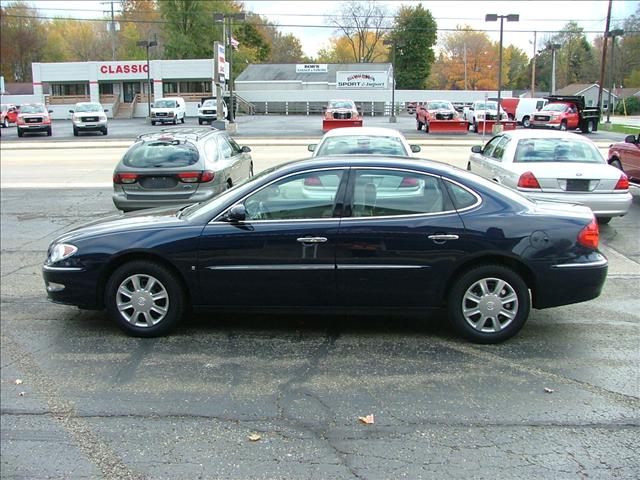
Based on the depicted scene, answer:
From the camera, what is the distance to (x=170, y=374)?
4605mm

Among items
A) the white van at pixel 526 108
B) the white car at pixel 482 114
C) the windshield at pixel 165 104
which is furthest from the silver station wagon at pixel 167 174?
the windshield at pixel 165 104

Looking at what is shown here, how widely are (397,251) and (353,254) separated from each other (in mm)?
359

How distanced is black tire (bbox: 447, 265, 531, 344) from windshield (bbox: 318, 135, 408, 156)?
499cm

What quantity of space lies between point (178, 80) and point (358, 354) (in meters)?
61.8

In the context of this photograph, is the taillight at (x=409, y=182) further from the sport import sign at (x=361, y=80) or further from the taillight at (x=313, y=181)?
the sport import sign at (x=361, y=80)

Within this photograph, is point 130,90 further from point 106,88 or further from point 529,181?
point 529,181

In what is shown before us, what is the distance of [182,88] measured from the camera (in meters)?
63.2

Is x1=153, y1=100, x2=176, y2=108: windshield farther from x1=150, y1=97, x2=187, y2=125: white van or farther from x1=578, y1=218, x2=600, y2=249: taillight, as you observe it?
x1=578, y1=218, x2=600, y2=249: taillight

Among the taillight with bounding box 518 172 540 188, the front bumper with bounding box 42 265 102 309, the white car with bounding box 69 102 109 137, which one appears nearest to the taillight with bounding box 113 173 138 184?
the front bumper with bounding box 42 265 102 309

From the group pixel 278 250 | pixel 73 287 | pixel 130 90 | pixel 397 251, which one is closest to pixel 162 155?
pixel 73 287

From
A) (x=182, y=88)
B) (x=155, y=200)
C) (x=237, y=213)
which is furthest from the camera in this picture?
(x=182, y=88)

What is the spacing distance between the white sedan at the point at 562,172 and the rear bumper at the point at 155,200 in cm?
469

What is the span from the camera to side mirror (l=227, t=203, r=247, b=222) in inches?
202

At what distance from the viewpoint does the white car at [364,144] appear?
995 cm
